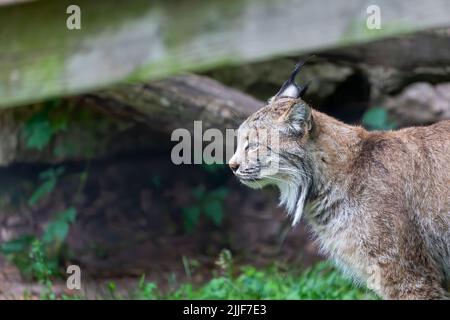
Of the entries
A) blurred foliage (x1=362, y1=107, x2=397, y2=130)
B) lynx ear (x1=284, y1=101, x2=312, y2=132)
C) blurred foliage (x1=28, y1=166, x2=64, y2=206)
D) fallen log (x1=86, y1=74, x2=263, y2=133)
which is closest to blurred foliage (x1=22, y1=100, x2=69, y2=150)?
blurred foliage (x1=28, y1=166, x2=64, y2=206)

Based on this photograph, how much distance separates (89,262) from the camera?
6.05 m

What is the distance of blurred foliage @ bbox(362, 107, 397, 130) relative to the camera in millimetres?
5828

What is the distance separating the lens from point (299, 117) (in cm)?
389

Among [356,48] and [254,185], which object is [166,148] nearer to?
[356,48]

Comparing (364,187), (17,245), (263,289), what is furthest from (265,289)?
(17,245)

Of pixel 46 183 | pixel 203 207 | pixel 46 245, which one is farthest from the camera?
pixel 203 207

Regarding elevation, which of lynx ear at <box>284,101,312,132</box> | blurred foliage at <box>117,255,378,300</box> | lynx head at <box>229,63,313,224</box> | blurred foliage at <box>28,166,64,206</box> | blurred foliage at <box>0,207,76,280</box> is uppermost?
lynx ear at <box>284,101,312,132</box>

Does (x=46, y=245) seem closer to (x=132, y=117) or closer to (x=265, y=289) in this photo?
(x=132, y=117)

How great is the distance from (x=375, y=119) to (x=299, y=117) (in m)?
2.06

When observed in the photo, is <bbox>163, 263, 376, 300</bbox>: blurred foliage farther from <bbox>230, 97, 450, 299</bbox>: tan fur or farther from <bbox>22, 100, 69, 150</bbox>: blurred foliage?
<bbox>22, 100, 69, 150</bbox>: blurred foliage

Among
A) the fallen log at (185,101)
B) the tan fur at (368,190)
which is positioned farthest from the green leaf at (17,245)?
the tan fur at (368,190)

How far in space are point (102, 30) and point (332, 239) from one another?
1.56 m

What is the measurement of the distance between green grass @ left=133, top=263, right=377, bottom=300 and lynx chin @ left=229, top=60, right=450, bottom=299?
738mm
